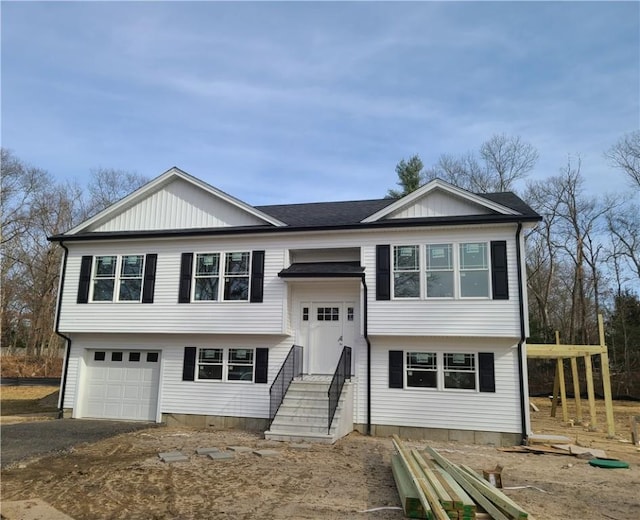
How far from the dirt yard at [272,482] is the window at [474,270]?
12.4 feet

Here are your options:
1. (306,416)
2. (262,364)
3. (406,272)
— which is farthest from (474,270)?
(262,364)

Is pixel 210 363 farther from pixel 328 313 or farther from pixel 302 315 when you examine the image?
pixel 328 313

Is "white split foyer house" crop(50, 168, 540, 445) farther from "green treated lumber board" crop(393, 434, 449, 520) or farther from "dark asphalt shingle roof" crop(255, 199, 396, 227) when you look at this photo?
"green treated lumber board" crop(393, 434, 449, 520)

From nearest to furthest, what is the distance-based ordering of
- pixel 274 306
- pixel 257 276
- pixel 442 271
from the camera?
pixel 442 271 → pixel 274 306 → pixel 257 276

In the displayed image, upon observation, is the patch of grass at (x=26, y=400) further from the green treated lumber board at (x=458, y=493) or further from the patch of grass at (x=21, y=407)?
the green treated lumber board at (x=458, y=493)

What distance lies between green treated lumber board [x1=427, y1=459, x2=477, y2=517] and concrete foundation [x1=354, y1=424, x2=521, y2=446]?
4.47 meters

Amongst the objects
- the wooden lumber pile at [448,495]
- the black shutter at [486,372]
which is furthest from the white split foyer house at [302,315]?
the wooden lumber pile at [448,495]

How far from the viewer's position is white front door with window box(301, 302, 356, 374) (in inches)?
534

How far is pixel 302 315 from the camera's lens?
1396cm

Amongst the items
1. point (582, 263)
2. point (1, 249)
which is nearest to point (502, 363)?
point (582, 263)

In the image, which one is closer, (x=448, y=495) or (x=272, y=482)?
(x=448, y=495)

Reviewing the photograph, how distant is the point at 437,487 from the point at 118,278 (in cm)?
1186

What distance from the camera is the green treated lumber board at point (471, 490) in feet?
17.4

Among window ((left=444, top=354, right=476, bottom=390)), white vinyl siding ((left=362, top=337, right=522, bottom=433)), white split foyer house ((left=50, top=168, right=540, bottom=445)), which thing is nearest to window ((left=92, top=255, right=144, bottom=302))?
white split foyer house ((left=50, top=168, right=540, bottom=445))
